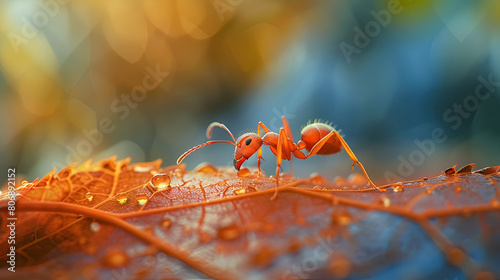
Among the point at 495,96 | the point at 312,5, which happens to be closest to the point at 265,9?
the point at 312,5

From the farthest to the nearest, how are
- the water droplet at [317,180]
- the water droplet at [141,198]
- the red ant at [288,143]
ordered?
the red ant at [288,143] → the water droplet at [317,180] → the water droplet at [141,198]

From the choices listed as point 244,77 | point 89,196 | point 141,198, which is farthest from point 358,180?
point 244,77

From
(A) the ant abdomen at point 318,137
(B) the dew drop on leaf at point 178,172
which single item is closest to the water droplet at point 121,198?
(B) the dew drop on leaf at point 178,172

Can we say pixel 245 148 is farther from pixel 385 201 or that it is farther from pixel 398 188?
pixel 385 201

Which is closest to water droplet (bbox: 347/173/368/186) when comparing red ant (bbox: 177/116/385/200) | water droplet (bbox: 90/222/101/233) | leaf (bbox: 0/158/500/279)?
red ant (bbox: 177/116/385/200)

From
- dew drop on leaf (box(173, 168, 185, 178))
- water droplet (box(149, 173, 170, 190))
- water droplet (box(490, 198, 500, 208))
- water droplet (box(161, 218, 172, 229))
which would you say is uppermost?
dew drop on leaf (box(173, 168, 185, 178))

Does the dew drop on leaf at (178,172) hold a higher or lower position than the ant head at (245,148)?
lower

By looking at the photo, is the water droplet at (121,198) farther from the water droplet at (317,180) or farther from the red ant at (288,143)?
the red ant at (288,143)

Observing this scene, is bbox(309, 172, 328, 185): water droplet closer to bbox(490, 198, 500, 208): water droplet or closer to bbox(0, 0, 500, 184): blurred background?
bbox(490, 198, 500, 208): water droplet
